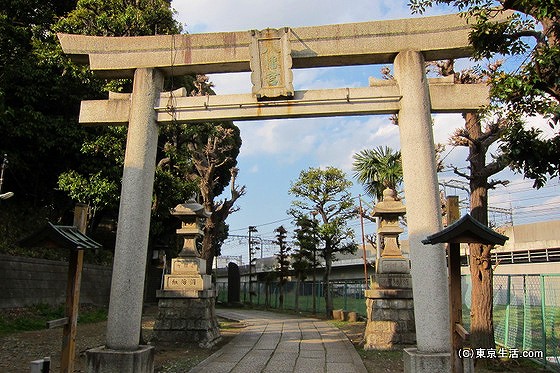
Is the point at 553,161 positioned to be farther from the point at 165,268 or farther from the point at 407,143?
the point at 165,268

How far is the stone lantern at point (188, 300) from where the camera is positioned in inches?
452

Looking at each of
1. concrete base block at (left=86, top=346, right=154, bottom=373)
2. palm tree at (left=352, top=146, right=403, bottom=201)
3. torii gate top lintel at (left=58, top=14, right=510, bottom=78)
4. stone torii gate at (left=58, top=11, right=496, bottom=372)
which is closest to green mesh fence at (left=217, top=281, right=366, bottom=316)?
palm tree at (left=352, top=146, right=403, bottom=201)

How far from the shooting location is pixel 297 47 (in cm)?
761

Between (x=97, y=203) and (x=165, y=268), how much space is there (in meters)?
9.46

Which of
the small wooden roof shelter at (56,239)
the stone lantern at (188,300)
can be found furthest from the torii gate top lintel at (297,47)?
the stone lantern at (188,300)

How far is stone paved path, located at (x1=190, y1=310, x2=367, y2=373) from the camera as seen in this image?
8547 millimetres

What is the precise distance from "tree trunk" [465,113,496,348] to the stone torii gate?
2.58m

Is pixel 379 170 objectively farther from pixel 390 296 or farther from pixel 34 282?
pixel 34 282

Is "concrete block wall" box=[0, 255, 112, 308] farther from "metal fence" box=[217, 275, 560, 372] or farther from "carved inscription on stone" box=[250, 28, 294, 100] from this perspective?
"metal fence" box=[217, 275, 560, 372]

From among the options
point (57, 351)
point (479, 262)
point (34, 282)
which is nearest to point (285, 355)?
point (479, 262)

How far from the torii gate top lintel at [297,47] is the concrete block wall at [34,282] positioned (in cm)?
891

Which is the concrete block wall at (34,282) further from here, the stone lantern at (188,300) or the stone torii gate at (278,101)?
the stone torii gate at (278,101)

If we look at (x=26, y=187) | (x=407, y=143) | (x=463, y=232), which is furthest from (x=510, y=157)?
(x=26, y=187)

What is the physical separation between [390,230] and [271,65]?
7034 millimetres
